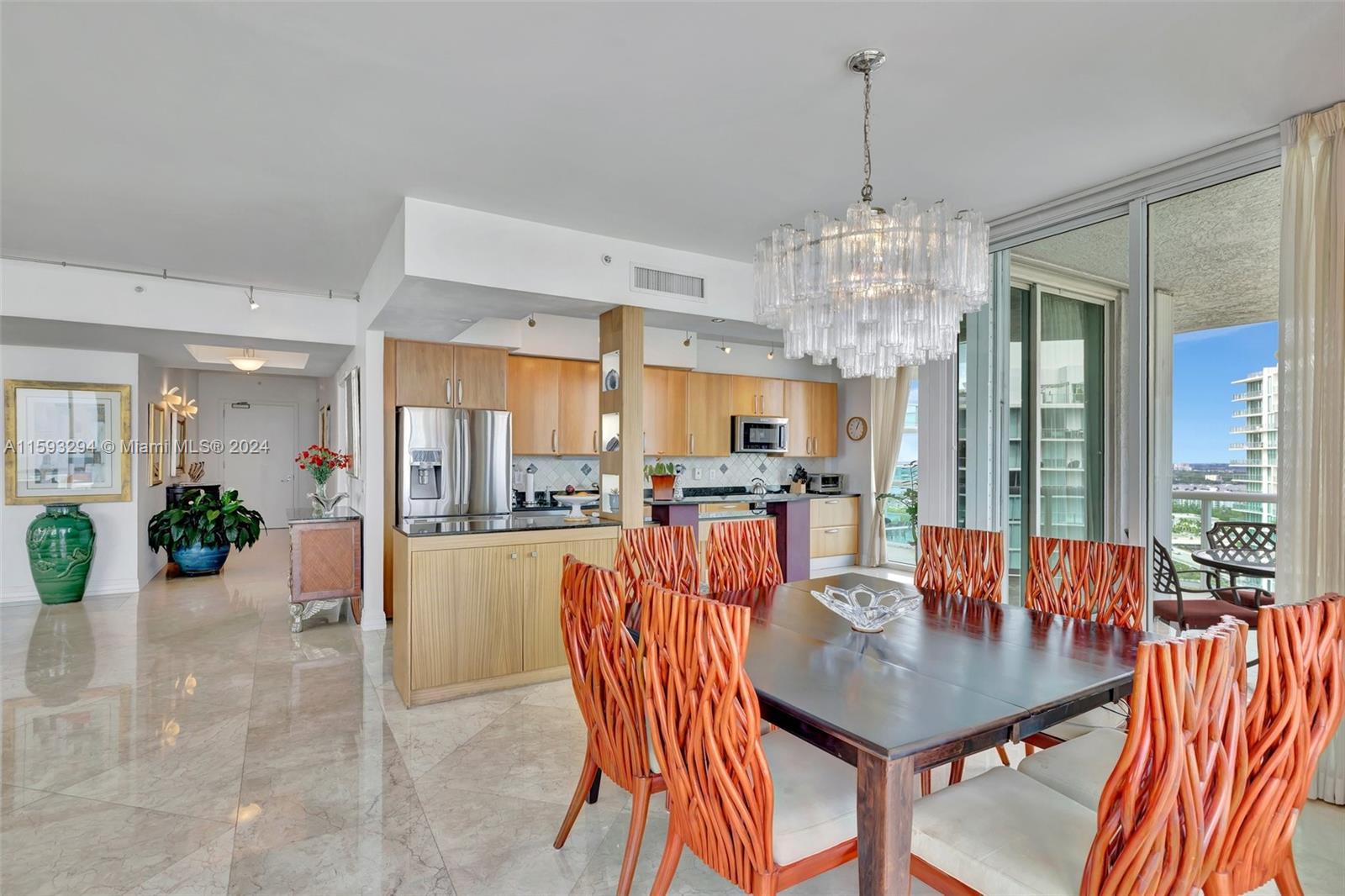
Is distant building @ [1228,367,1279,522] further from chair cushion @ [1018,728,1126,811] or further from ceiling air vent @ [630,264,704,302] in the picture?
ceiling air vent @ [630,264,704,302]

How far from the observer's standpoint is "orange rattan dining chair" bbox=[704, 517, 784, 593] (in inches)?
122

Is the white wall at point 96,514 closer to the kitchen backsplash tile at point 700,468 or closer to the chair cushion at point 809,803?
the kitchen backsplash tile at point 700,468

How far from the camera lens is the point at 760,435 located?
723 centimetres

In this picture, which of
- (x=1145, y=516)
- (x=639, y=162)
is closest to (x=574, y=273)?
(x=639, y=162)

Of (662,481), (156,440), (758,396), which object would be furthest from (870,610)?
(156,440)

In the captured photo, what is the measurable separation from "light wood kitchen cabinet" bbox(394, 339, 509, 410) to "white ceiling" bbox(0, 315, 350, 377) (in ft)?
2.48

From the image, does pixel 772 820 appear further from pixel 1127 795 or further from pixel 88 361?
pixel 88 361

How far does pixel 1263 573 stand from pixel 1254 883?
5.91ft

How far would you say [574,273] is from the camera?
3.74 meters

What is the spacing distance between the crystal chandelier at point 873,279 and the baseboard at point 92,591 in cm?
659

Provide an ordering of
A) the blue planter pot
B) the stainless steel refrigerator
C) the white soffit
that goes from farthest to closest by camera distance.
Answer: the blue planter pot, the white soffit, the stainless steel refrigerator

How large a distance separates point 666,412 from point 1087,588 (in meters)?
4.59

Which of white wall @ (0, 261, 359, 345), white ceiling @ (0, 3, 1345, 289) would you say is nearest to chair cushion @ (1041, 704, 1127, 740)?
white ceiling @ (0, 3, 1345, 289)

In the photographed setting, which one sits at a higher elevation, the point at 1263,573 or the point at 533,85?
the point at 533,85
